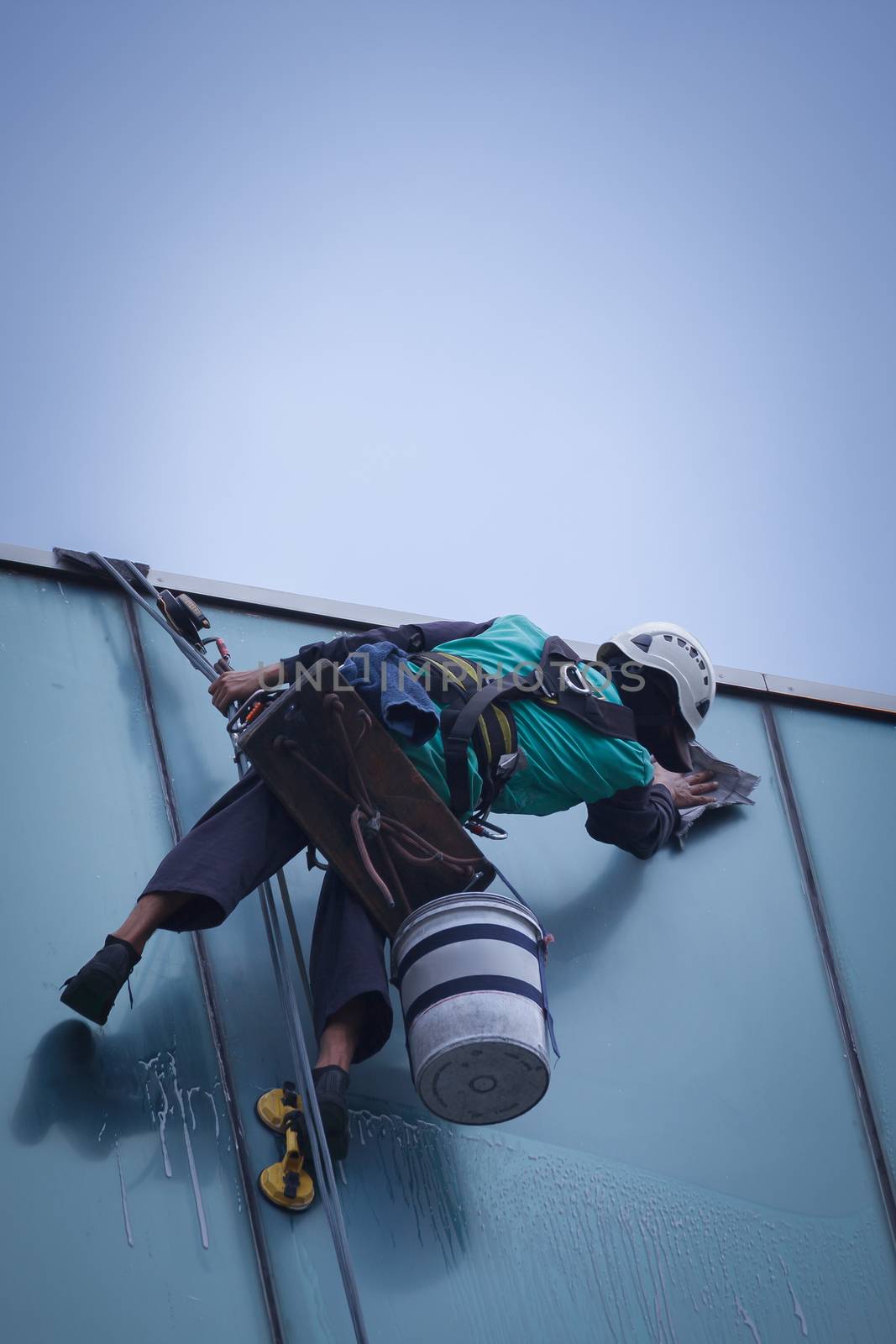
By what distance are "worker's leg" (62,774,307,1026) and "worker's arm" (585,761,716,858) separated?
1.22 meters

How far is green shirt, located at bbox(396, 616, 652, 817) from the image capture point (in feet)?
13.2

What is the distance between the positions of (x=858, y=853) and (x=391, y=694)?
2.44 meters

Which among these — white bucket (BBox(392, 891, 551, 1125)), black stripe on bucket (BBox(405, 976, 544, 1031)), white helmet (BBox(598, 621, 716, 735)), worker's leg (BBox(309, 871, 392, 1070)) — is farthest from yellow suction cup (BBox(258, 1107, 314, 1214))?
white helmet (BBox(598, 621, 716, 735))

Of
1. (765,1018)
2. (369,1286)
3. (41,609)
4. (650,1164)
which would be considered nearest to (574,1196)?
(650,1164)

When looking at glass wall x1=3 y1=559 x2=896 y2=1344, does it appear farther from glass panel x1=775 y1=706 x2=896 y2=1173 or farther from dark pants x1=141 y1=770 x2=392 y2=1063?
dark pants x1=141 y1=770 x2=392 y2=1063

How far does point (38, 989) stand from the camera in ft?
11.9

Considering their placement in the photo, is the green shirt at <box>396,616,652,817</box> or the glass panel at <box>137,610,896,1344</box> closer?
the glass panel at <box>137,610,896,1344</box>

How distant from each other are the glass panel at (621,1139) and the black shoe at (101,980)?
0.49 m

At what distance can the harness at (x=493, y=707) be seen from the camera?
12.5 feet

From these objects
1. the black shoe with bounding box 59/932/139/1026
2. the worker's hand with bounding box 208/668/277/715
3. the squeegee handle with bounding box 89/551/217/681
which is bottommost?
the black shoe with bounding box 59/932/139/1026

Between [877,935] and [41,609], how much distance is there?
10.0ft

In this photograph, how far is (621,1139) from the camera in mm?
4051

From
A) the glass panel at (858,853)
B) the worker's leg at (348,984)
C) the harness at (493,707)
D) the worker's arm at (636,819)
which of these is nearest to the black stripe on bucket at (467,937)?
the worker's leg at (348,984)

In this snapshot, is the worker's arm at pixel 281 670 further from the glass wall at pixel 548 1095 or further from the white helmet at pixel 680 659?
the white helmet at pixel 680 659
